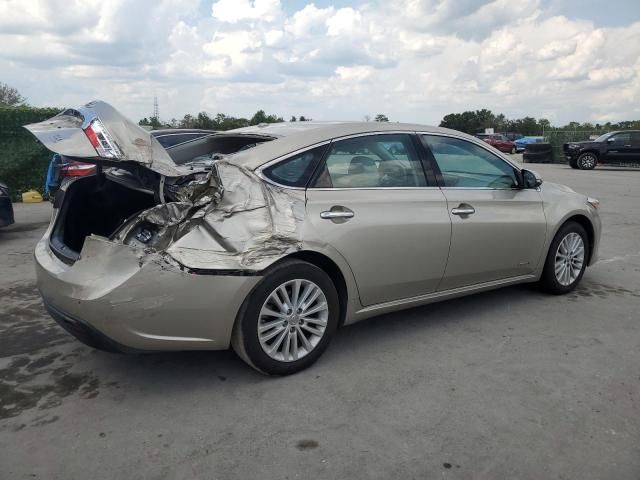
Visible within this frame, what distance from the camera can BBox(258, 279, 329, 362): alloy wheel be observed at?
10.7 ft

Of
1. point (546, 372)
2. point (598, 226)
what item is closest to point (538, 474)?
point (546, 372)

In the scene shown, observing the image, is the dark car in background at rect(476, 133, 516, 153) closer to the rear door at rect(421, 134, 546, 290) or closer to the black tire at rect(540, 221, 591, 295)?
the black tire at rect(540, 221, 591, 295)

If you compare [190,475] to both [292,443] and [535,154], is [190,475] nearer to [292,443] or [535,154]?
[292,443]

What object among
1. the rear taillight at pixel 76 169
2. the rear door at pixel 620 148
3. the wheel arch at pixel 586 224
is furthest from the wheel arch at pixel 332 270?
the rear door at pixel 620 148

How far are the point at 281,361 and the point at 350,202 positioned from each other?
110 centimetres

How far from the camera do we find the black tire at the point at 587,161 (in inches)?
868

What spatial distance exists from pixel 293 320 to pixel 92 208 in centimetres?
174

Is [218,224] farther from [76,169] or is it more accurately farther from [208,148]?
[76,169]

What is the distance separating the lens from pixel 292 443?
271 cm

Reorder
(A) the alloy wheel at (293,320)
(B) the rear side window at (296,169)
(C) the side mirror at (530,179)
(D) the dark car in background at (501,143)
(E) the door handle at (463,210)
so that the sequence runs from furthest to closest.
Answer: (D) the dark car in background at (501,143)
(C) the side mirror at (530,179)
(E) the door handle at (463,210)
(B) the rear side window at (296,169)
(A) the alloy wheel at (293,320)

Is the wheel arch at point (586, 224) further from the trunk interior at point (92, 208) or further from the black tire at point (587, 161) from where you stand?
the black tire at point (587, 161)

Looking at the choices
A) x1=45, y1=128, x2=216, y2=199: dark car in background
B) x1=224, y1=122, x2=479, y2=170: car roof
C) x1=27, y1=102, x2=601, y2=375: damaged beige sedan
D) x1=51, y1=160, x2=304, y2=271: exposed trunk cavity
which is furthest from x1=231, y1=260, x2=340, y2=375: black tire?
x1=45, y1=128, x2=216, y2=199: dark car in background

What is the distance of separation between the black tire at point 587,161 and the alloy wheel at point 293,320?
21.8 m

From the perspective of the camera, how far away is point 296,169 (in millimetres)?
3467
